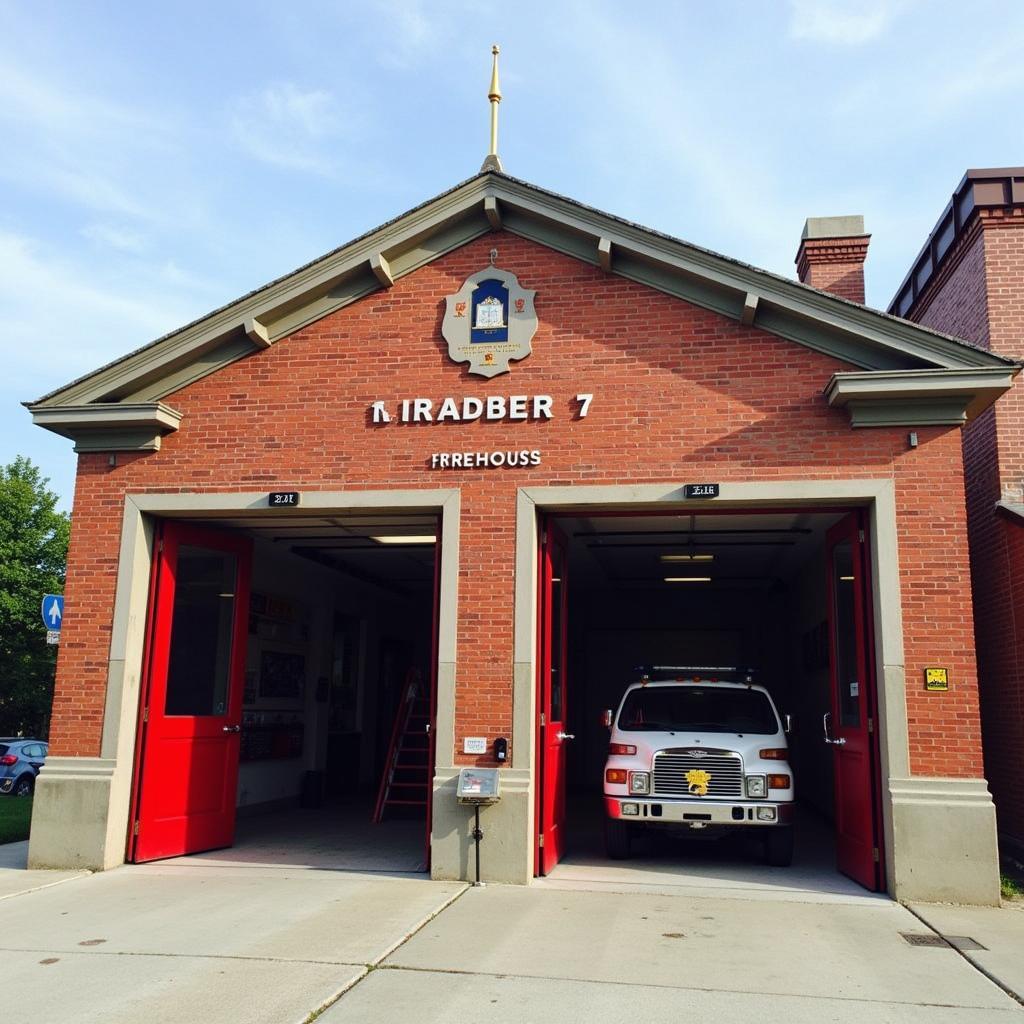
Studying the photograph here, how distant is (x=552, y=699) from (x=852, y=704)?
9.96 ft

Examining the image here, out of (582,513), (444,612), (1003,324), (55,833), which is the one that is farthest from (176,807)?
(1003,324)

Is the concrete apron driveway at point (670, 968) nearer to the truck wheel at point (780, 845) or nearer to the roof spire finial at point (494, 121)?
the truck wheel at point (780, 845)

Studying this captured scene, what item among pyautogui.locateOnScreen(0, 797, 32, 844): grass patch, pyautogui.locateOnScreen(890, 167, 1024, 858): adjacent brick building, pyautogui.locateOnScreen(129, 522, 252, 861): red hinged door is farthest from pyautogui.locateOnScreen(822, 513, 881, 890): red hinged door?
pyautogui.locateOnScreen(0, 797, 32, 844): grass patch

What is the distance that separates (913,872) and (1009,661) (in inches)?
120

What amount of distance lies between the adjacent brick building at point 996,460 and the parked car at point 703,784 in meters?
2.40

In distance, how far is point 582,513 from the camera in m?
10.3

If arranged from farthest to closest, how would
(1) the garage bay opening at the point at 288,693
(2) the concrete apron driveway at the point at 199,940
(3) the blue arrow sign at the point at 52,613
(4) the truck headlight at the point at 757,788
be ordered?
(3) the blue arrow sign at the point at 52,613 → (1) the garage bay opening at the point at 288,693 → (4) the truck headlight at the point at 757,788 → (2) the concrete apron driveway at the point at 199,940

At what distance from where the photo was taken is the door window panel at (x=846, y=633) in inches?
395

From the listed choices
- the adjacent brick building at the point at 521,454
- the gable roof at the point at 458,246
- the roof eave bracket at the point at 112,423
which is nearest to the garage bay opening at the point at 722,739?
the adjacent brick building at the point at 521,454

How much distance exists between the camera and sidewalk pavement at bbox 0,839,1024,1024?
5652 millimetres

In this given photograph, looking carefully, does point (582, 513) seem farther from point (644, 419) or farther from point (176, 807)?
point (176, 807)

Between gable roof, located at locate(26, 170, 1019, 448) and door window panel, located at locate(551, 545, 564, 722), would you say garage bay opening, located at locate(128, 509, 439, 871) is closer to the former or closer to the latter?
door window panel, located at locate(551, 545, 564, 722)

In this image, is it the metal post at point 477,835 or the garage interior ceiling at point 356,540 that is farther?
the garage interior ceiling at point 356,540

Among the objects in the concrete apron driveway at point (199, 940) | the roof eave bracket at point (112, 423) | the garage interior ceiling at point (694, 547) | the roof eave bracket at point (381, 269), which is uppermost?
the roof eave bracket at point (381, 269)
